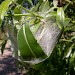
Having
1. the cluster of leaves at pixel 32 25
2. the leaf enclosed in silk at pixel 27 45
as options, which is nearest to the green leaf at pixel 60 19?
the cluster of leaves at pixel 32 25

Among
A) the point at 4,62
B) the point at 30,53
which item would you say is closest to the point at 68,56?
the point at 30,53

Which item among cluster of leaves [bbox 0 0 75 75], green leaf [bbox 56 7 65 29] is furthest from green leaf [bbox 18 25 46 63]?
green leaf [bbox 56 7 65 29]

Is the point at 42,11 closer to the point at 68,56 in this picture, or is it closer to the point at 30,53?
the point at 30,53

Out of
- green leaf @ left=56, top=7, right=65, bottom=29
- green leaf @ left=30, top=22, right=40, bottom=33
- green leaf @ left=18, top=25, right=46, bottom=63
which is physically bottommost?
green leaf @ left=18, top=25, right=46, bottom=63

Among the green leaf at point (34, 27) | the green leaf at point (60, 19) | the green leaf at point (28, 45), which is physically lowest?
the green leaf at point (28, 45)

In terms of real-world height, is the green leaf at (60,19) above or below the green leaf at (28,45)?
above

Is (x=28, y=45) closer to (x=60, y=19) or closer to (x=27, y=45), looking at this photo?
(x=27, y=45)

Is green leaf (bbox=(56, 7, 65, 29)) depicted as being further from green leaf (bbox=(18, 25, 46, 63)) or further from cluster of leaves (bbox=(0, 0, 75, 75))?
green leaf (bbox=(18, 25, 46, 63))

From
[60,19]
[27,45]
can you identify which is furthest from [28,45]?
[60,19]

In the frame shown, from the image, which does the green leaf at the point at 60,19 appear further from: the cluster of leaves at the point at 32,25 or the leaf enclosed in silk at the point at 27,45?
the leaf enclosed in silk at the point at 27,45
